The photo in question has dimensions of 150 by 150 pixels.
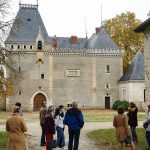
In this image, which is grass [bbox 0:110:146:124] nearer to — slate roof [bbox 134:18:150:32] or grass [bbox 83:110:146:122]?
grass [bbox 83:110:146:122]

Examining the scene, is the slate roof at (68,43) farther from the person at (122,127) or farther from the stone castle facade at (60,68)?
the person at (122,127)

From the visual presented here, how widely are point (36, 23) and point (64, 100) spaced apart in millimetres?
10247

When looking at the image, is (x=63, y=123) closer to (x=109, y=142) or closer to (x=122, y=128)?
(x=122, y=128)

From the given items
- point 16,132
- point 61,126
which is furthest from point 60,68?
point 16,132

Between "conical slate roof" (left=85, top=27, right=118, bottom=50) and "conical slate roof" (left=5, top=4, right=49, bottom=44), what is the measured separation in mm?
Result: 6289

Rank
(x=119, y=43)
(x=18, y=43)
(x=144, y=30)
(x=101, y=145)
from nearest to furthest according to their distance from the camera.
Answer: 1. (x=101, y=145)
2. (x=144, y=30)
3. (x=18, y=43)
4. (x=119, y=43)

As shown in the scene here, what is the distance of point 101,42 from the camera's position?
52156 mm

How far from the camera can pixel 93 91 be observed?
166 ft

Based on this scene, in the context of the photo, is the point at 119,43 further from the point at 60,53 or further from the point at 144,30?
the point at 144,30

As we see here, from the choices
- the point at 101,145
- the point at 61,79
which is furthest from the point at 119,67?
the point at 101,145

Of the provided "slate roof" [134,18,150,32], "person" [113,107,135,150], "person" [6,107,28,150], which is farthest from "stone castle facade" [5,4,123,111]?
"person" [6,107,28,150]

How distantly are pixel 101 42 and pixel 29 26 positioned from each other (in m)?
9.41

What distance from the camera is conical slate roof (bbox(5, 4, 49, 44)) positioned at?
48875mm

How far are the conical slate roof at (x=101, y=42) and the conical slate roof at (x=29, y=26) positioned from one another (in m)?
6.29
